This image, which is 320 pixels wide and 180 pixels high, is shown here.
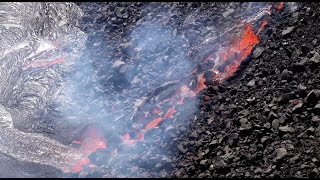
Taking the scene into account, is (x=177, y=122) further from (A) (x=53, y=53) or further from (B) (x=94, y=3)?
(B) (x=94, y=3)

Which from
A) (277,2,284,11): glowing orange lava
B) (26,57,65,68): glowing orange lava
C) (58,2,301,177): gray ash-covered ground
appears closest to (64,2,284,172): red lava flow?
(277,2,284,11): glowing orange lava

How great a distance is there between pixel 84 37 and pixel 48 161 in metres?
4.89

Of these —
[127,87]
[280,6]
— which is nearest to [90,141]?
[127,87]

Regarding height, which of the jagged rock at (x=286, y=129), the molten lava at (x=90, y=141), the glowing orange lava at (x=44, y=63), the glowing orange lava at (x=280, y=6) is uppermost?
the glowing orange lava at (x=44, y=63)

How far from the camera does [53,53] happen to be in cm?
1246

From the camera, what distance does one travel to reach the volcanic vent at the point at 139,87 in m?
8.18

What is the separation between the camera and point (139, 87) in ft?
34.4

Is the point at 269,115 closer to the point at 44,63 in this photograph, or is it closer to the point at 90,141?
the point at 90,141

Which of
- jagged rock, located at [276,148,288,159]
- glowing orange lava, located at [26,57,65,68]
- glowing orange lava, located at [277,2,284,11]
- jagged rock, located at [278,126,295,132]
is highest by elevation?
glowing orange lava, located at [26,57,65,68]

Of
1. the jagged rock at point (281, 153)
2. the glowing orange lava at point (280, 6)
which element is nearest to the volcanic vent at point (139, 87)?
the glowing orange lava at point (280, 6)

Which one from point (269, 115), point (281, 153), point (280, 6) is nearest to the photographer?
point (281, 153)

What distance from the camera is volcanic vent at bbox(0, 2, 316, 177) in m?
8.18

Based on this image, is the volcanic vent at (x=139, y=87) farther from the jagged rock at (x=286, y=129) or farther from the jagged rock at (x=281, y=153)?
the jagged rock at (x=281, y=153)

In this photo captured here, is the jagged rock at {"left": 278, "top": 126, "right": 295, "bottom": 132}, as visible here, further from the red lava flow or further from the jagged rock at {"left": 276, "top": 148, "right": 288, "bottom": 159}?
the red lava flow
